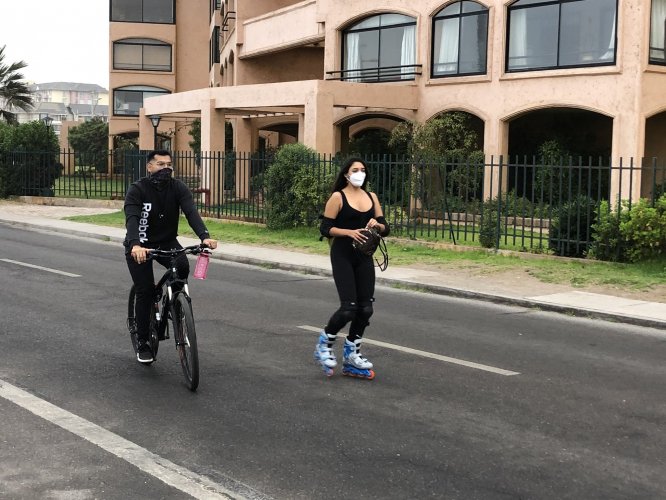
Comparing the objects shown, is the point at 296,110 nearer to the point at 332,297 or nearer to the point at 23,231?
the point at 23,231

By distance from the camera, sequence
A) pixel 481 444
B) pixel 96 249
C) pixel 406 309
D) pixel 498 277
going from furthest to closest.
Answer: pixel 96 249
pixel 498 277
pixel 406 309
pixel 481 444

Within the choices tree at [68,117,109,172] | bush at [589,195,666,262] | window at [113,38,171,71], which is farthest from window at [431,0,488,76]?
→ tree at [68,117,109,172]

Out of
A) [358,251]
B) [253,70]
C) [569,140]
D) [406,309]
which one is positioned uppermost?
[253,70]

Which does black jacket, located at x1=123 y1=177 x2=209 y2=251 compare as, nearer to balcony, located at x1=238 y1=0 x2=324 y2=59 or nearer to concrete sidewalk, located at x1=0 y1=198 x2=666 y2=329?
concrete sidewalk, located at x1=0 y1=198 x2=666 y2=329

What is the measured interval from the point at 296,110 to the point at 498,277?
1838 centimetres

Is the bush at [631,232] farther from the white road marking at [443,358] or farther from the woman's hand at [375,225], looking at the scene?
the woman's hand at [375,225]

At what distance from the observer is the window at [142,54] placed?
58219mm

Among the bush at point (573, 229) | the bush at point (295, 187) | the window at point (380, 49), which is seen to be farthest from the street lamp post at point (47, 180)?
the bush at point (573, 229)

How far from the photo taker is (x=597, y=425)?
6.28 metres

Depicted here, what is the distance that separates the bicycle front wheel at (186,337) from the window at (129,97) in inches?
2097

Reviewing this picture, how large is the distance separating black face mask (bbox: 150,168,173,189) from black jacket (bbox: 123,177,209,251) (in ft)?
0.12

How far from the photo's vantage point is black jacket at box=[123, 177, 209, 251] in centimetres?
736

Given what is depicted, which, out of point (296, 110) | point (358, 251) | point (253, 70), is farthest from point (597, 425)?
point (253, 70)

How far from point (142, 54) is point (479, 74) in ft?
117
